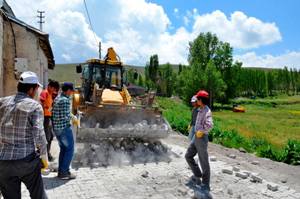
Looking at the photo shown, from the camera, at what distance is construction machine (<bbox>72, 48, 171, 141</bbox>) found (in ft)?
29.3

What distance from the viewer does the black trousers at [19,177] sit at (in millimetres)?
3748

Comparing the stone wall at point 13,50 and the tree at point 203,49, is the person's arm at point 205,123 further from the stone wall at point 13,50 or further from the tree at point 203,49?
the tree at point 203,49

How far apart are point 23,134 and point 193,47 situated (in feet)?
196

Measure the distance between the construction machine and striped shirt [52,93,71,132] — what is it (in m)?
1.70

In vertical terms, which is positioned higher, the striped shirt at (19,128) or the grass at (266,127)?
the striped shirt at (19,128)

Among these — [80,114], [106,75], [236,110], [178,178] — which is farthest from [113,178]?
[236,110]

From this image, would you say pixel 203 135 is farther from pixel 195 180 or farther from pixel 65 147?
pixel 65 147

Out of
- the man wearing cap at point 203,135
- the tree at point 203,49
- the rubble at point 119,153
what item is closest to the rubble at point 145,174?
the rubble at point 119,153

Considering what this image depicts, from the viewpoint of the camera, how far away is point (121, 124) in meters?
9.80

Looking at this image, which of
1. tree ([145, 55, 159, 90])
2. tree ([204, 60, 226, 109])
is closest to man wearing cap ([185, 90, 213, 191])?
tree ([204, 60, 226, 109])

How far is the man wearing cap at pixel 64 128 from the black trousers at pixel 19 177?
301 cm

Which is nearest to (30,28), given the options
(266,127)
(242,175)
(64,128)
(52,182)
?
(64,128)

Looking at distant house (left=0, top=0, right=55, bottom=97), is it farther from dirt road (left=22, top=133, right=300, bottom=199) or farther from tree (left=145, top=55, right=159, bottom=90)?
tree (left=145, top=55, right=159, bottom=90)

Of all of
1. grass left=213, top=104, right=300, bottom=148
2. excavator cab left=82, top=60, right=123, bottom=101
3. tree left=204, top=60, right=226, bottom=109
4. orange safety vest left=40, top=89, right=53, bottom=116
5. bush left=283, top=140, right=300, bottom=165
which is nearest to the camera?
orange safety vest left=40, top=89, right=53, bottom=116
